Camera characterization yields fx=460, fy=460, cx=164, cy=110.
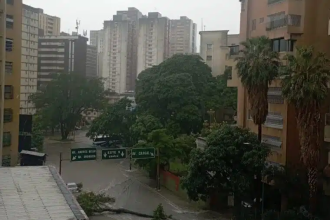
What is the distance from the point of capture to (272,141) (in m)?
26.7

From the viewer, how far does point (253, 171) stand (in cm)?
2525

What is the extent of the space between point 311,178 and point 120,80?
3198 inches

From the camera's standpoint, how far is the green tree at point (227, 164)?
25.0m

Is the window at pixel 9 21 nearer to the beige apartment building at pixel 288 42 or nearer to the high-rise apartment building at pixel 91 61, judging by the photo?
the beige apartment building at pixel 288 42

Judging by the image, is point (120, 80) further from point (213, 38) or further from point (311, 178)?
point (311, 178)

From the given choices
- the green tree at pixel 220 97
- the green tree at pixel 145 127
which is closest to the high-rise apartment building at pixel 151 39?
the green tree at pixel 220 97

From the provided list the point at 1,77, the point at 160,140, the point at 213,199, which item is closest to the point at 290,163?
the point at 213,199

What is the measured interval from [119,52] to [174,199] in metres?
71.2

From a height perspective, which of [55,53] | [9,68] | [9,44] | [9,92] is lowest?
[9,92]

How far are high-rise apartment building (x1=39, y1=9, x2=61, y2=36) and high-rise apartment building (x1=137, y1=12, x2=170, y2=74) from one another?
2260 centimetres

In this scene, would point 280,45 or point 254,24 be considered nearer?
point 280,45

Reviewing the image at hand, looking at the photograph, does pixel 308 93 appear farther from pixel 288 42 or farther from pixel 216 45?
pixel 216 45

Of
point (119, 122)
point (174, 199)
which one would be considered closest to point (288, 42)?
point (174, 199)

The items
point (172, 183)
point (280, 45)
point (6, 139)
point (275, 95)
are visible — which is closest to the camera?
point (275, 95)
